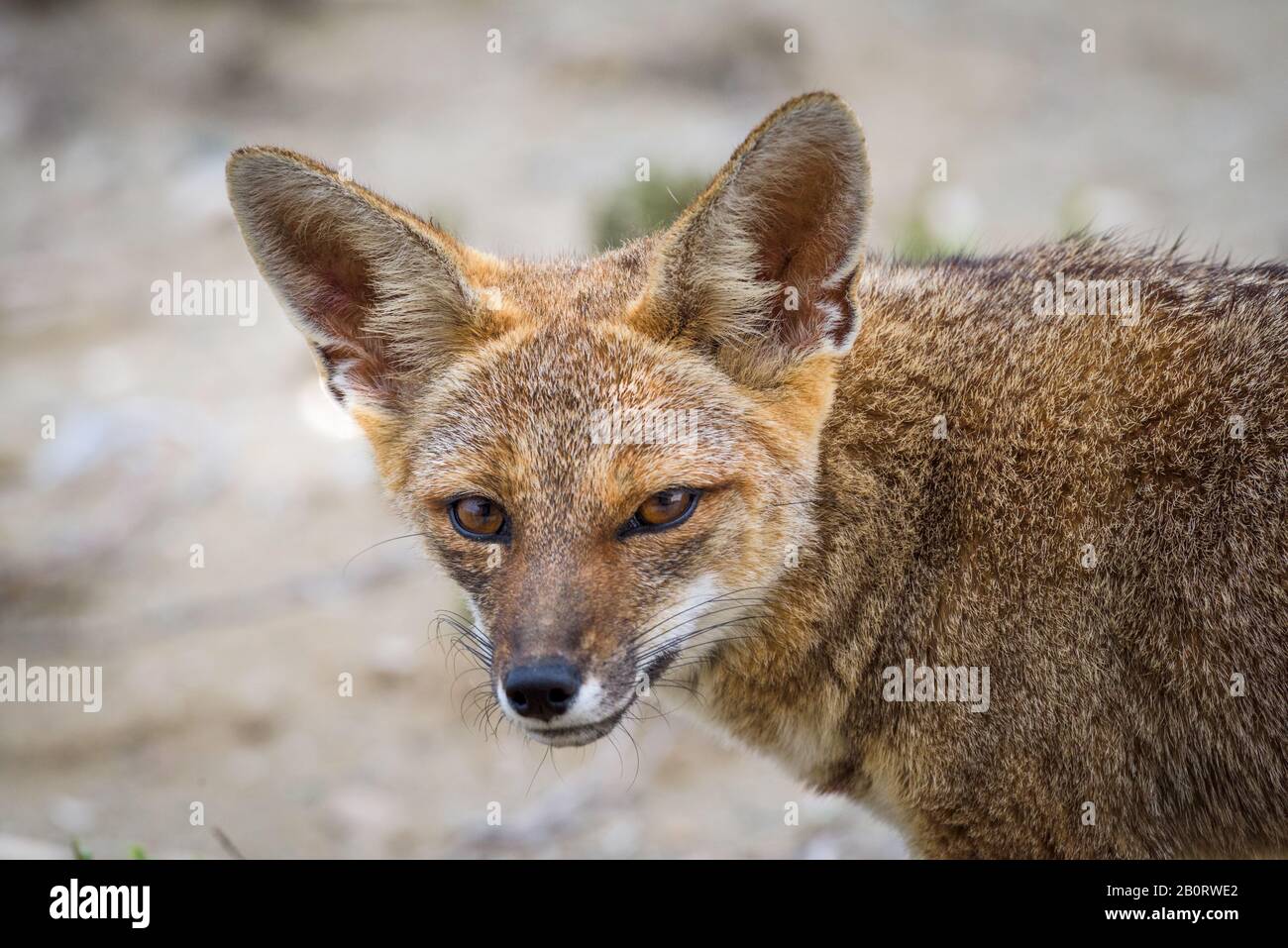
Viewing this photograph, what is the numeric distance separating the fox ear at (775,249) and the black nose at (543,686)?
4.29ft

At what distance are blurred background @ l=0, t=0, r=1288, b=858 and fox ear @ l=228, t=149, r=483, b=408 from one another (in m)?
0.89

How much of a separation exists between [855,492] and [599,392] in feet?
3.14

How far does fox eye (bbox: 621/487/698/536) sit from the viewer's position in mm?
4129

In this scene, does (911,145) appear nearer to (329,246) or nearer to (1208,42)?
(1208,42)

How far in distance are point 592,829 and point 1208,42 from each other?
40.2ft

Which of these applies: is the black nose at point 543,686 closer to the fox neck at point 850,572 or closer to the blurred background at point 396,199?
the fox neck at point 850,572

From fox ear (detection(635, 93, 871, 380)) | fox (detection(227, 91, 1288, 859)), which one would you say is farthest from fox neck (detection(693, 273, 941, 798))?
fox ear (detection(635, 93, 871, 380))

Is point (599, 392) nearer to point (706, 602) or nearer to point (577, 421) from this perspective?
point (577, 421)

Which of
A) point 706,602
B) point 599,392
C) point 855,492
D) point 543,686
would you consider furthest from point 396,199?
point 543,686

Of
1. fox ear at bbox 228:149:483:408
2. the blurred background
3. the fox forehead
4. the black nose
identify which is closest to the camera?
the black nose

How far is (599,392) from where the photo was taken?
170 inches

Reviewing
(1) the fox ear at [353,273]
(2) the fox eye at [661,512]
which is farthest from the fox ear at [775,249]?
(1) the fox ear at [353,273]

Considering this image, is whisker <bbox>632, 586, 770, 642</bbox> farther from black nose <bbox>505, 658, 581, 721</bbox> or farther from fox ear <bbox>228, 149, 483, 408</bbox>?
fox ear <bbox>228, 149, 483, 408</bbox>
